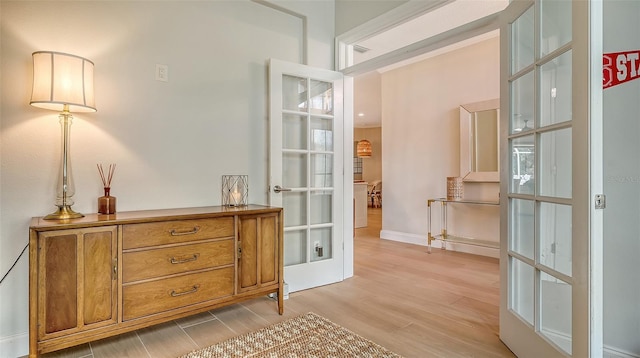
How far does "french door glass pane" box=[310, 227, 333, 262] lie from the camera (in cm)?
316

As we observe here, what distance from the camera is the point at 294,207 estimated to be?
10.0 ft

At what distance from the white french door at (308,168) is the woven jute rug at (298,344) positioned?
76cm

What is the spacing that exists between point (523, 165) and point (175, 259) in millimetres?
2080

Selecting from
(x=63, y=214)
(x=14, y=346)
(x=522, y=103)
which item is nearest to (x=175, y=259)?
(x=63, y=214)

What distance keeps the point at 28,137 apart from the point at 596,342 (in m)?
2.98

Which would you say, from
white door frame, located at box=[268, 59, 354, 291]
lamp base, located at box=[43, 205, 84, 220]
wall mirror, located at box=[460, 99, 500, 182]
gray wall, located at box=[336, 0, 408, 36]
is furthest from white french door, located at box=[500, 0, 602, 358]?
lamp base, located at box=[43, 205, 84, 220]

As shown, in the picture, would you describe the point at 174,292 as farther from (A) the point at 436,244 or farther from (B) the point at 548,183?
(A) the point at 436,244

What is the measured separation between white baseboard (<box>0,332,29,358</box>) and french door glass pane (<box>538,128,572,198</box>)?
9.70 feet

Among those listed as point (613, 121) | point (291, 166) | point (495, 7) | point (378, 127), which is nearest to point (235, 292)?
point (291, 166)

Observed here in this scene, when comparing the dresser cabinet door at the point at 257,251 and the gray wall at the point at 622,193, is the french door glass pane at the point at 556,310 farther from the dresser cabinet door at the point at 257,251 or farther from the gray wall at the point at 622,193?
the dresser cabinet door at the point at 257,251

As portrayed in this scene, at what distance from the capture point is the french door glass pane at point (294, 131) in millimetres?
2992

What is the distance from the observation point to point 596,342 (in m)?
1.31

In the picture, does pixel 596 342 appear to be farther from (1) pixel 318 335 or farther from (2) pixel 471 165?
(2) pixel 471 165

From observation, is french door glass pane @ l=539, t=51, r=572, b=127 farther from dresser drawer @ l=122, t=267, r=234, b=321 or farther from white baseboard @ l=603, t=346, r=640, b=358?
dresser drawer @ l=122, t=267, r=234, b=321
